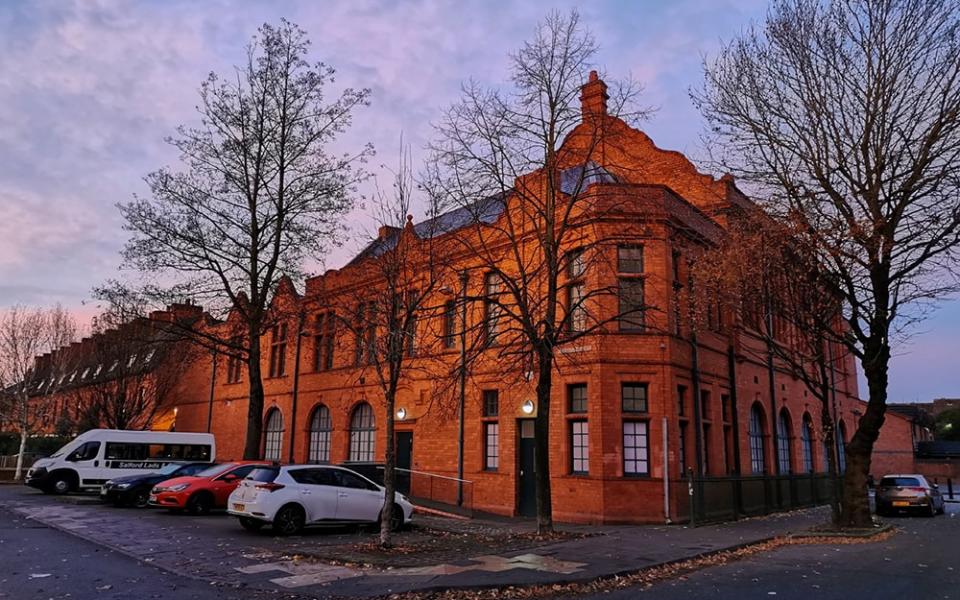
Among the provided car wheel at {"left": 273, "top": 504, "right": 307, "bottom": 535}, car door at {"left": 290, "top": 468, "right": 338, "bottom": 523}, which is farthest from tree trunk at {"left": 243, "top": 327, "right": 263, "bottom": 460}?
car wheel at {"left": 273, "top": 504, "right": 307, "bottom": 535}

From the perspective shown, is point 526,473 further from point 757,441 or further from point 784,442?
point 784,442

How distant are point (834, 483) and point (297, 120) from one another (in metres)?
21.5

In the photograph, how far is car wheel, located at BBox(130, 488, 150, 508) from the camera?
68.0 ft

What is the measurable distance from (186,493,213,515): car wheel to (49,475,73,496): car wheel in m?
9.55

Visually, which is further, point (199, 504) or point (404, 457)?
point (404, 457)

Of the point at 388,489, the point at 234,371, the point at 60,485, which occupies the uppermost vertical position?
the point at 234,371

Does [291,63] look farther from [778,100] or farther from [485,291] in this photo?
[778,100]

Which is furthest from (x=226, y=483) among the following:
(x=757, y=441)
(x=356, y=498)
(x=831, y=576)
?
(x=757, y=441)

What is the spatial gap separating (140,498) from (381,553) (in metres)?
12.6

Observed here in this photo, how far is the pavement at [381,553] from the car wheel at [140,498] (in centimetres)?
199

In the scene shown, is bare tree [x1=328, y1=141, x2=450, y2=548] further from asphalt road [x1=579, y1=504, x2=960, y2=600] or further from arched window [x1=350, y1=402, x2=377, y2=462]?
arched window [x1=350, y1=402, x2=377, y2=462]

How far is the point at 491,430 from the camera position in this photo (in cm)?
2231

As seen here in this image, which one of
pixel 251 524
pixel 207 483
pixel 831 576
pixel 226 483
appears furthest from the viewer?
pixel 226 483

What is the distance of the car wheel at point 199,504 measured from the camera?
733 inches
